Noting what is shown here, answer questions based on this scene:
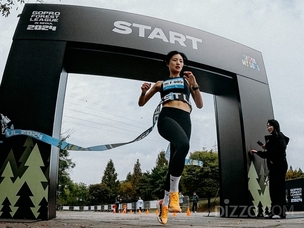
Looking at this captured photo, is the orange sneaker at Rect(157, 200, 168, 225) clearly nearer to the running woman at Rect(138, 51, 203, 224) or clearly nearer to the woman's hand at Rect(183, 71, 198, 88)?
the running woman at Rect(138, 51, 203, 224)

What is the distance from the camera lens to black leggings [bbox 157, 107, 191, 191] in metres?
2.92

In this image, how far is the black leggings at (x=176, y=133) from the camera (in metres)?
2.92

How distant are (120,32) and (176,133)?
256 cm

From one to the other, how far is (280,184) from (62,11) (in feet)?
13.1

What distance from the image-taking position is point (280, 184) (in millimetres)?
4613

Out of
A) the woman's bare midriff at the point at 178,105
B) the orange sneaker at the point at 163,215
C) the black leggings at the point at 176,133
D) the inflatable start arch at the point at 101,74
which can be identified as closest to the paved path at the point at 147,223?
the orange sneaker at the point at 163,215

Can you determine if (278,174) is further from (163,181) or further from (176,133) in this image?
(163,181)

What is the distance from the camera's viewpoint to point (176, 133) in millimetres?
2951

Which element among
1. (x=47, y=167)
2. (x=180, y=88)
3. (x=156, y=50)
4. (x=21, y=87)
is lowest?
(x=47, y=167)

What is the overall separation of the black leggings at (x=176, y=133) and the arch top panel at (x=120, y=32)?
215 centimetres

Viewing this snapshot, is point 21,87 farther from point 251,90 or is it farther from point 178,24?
point 251,90

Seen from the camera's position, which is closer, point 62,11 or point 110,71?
point 62,11

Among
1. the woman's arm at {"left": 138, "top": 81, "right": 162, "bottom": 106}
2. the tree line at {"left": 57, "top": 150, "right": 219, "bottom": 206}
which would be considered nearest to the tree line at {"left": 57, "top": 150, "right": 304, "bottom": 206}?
the tree line at {"left": 57, "top": 150, "right": 219, "bottom": 206}

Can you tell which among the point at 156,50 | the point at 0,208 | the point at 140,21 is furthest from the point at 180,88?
the point at 0,208
